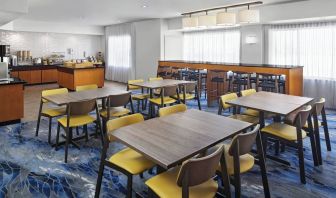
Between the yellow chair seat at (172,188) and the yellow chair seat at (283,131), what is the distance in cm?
141

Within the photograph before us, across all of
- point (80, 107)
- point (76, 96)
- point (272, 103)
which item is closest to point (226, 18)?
point (272, 103)

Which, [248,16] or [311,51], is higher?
[248,16]

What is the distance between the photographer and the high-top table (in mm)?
1884

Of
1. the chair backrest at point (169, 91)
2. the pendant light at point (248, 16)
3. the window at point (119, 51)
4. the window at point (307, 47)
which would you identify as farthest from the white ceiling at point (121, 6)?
the window at point (119, 51)

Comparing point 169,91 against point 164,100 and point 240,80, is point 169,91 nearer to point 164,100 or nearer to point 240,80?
point 164,100

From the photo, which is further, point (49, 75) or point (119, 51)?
point (119, 51)

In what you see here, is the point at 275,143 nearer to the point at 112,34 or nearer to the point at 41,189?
the point at 41,189

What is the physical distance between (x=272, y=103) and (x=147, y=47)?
6.77 metres

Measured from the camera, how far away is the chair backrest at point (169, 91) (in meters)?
4.92

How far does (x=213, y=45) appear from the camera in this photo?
8750 mm

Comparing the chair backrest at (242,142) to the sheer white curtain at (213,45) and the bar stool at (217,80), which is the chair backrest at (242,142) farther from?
the sheer white curtain at (213,45)

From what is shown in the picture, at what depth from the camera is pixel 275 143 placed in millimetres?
3680

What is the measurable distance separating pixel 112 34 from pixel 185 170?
1064 cm

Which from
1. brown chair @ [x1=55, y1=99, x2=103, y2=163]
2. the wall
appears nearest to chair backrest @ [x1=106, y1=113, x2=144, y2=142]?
brown chair @ [x1=55, y1=99, x2=103, y2=163]
